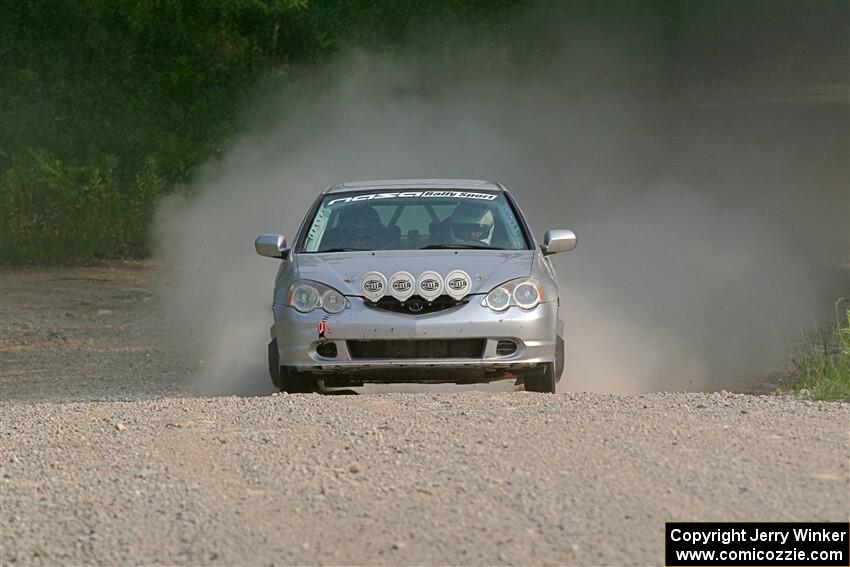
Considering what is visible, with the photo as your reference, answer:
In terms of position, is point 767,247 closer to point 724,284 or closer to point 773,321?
point 724,284

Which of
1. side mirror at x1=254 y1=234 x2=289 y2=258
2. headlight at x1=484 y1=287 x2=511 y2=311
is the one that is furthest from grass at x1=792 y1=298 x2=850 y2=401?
side mirror at x1=254 y1=234 x2=289 y2=258

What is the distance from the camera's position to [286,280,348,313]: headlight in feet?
32.3

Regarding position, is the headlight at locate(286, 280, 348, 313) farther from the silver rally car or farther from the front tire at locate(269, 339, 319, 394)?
the front tire at locate(269, 339, 319, 394)

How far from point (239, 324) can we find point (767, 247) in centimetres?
788

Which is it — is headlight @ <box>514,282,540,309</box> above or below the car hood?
below

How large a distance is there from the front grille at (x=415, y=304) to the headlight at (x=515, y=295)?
0.56 ft

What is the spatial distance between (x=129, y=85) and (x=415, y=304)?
57.4 ft

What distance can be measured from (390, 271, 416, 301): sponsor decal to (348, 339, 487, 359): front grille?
27 centimetres

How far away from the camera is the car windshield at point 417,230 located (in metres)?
10.8

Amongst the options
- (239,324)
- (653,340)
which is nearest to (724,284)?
(653,340)
